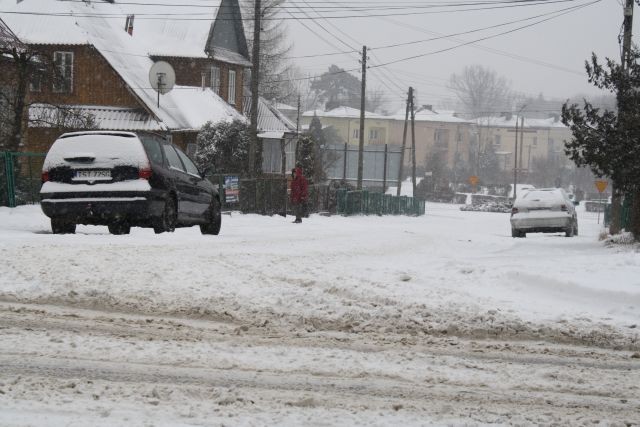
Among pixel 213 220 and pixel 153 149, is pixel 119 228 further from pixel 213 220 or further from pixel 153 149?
pixel 213 220

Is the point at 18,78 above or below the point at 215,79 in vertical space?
below

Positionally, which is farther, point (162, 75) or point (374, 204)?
point (374, 204)

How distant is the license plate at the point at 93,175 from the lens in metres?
12.7

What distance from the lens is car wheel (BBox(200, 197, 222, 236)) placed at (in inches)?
640

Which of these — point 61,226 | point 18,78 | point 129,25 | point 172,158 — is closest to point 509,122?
point 129,25

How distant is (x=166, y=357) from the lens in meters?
5.48

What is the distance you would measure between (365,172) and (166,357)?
217ft

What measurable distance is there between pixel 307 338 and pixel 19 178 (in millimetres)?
16349

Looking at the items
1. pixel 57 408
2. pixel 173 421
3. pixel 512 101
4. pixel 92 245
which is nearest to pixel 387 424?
pixel 173 421

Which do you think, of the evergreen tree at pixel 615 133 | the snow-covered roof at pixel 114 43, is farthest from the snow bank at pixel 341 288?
the snow-covered roof at pixel 114 43

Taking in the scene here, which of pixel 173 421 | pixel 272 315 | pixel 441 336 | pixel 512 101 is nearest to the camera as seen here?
pixel 173 421

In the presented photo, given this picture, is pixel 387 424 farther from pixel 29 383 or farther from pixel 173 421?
pixel 29 383

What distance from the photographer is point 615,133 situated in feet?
50.0

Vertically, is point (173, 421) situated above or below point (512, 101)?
below
